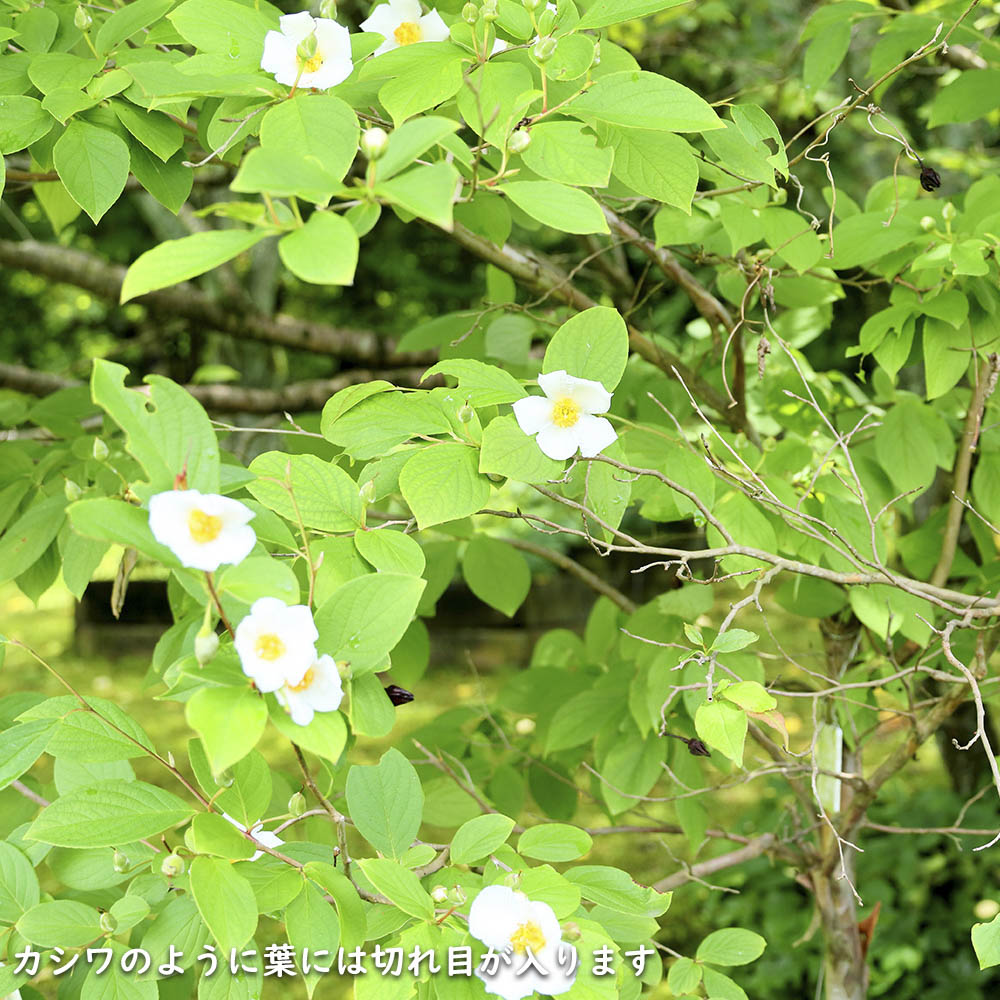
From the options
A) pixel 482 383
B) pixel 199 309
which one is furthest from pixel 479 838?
pixel 199 309

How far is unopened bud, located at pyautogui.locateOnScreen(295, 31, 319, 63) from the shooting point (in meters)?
0.83

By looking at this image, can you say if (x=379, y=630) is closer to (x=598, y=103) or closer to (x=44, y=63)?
(x=598, y=103)

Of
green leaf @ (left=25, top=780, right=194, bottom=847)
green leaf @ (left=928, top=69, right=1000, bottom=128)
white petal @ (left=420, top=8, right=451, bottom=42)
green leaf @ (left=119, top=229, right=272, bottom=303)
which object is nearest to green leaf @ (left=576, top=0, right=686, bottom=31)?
white petal @ (left=420, top=8, right=451, bottom=42)

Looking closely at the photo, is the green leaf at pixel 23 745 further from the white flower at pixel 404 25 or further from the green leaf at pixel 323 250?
the white flower at pixel 404 25

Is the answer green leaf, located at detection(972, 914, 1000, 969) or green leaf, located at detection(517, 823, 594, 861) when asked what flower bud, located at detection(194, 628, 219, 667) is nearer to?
green leaf, located at detection(517, 823, 594, 861)

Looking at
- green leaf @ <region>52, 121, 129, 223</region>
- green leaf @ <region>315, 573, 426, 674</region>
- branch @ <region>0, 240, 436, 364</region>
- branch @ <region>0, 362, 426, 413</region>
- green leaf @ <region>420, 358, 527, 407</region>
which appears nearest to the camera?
green leaf @ <region>315, 573, 426, 674</region>

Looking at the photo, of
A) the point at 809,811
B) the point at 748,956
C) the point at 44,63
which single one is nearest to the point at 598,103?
the point at 44,63

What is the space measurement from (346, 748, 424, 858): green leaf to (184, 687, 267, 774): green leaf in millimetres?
258

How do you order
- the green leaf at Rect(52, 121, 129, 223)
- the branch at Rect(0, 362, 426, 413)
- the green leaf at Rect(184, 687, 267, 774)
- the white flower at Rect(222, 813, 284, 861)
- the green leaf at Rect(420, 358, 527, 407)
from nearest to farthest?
the green leaf at Rect(184, 687, 267, 774) < the white flower at Rect(222, 813, 284, 861) < the green leaf at Rect(420, 358, 527, 407) < the green leaf at Rect(52, 121, 129, 223) < the branch at Rect(0, 362, 426, 413)

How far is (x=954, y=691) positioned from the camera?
141cm

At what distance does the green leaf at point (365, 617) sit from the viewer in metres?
0.73

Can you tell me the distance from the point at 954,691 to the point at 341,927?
97 centimetres

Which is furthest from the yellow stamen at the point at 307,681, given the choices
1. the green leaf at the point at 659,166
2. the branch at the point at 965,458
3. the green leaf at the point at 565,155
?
the branch at the point at 965,458

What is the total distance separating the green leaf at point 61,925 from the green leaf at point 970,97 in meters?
1.70
